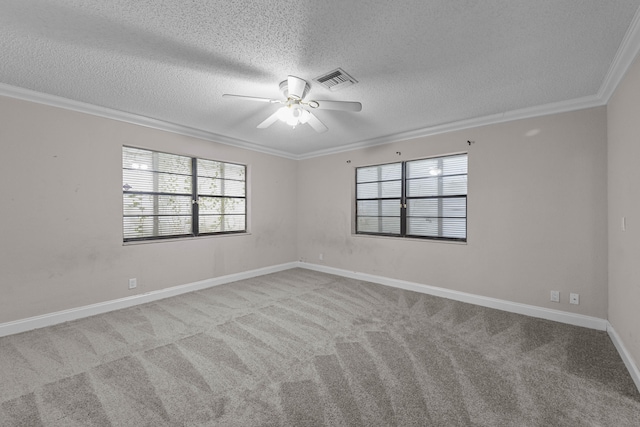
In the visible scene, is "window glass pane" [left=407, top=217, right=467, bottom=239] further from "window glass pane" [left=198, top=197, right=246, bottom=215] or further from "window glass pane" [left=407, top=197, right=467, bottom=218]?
"window glass pane" [left=198, top=197, right=246, bottom=215]

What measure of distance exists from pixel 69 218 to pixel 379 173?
4.40 metres

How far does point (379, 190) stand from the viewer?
15.7ft

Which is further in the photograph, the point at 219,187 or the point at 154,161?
the point at 219,187

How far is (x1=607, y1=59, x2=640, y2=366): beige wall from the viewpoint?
2.02 m

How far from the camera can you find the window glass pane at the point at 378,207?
4585mm

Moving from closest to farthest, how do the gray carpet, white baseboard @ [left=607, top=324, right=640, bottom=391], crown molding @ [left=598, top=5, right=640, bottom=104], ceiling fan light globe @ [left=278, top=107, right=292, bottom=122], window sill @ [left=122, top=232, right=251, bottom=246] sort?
1. the gray carpet
2. crown molding @ [left=598, top=5, right=640, bottom=104]
3. white baseboard @ [left=607, top=324, right=640, bottom=391]
4. ceiling fan light globe @ [left=278, top=107, right=292, bottom=122]
5. window sill @ [left=122, top=232, right=251, bottom=246]

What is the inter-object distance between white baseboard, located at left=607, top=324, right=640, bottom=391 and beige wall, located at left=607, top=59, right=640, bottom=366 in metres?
0.05

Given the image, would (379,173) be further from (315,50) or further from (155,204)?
(155,204)

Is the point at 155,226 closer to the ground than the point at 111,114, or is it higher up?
closer to the ground

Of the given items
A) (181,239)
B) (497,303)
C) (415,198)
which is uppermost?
(415,198)

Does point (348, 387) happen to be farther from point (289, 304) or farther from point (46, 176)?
point (46, 176)

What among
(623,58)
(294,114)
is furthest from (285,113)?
(623,58)

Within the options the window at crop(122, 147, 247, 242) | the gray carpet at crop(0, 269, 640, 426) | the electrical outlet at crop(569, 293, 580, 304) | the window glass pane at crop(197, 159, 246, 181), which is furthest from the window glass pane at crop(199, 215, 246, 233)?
the electrical outlet at crop(569, 293, 580, 304)

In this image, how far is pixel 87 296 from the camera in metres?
3.20
